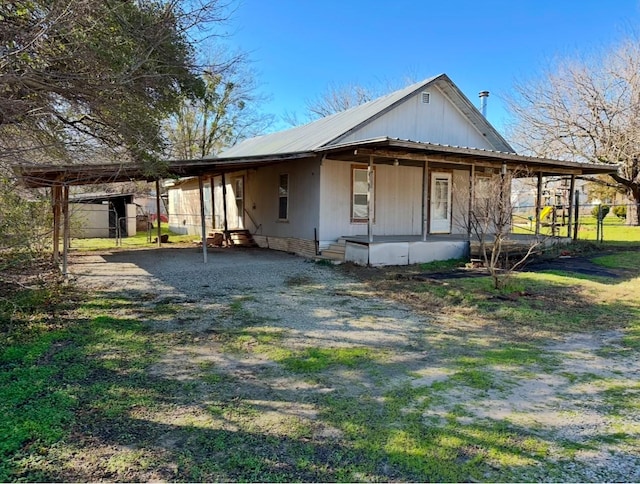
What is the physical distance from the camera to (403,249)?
10.7 meters

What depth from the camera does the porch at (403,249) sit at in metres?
10.4

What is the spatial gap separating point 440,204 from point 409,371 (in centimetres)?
1030

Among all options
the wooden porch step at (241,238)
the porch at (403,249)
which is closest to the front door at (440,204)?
the porch at (403,249)

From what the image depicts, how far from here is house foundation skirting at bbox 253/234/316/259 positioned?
11812mm

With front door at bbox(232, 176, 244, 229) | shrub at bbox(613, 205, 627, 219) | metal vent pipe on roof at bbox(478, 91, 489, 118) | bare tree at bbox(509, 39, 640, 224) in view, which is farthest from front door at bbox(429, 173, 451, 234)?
shrub at bbox(613, 205, 627, 219)

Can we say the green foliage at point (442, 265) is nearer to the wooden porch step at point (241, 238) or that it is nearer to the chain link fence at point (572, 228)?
the chain link fence at point (572, 228)

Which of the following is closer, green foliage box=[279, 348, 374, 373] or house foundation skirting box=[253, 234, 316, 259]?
green foliage box=[279, 348, 374, 373]

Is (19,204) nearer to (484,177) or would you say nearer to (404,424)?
(404,424)

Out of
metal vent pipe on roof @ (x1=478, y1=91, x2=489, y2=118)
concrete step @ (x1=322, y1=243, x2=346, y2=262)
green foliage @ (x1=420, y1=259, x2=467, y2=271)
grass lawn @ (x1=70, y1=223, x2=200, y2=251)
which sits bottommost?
green foliage @ (x1=420, y1=259, x2=467, y2=271)

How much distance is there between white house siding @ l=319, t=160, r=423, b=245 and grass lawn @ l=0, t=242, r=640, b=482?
19.3 feet

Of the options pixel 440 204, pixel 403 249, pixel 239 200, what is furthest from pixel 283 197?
pixel 440 204

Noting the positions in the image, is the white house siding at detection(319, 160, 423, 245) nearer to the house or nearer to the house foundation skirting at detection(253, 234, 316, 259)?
the house

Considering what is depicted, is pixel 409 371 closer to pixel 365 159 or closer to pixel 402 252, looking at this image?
pixel 402 252

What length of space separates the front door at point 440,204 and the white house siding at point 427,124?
48.2 inches
